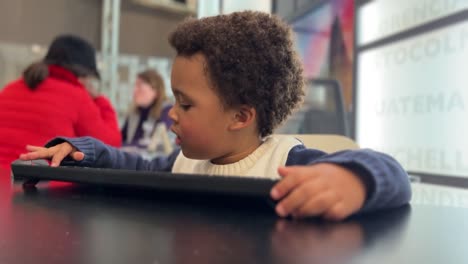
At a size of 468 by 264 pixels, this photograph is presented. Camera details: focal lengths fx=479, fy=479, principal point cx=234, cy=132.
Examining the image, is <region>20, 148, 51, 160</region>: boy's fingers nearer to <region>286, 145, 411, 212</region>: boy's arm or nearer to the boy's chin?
the boy's chin

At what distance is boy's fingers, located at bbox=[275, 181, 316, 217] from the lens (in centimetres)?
46

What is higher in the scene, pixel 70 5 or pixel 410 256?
pixel 70 5

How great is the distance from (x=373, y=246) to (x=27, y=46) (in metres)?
3.31

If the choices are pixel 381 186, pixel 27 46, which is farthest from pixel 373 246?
pixel 27 46

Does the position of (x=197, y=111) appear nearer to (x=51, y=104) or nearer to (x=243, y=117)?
(x=243, y=117)

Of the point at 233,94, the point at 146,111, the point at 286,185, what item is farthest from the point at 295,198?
the point at 146,111

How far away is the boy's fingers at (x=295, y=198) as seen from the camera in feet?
1.50

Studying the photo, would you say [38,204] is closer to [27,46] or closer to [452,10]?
[452,10]

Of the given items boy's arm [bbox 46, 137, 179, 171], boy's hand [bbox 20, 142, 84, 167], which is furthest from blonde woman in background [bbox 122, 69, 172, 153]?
boy's hand [bbox 20, 142, 84, 167]

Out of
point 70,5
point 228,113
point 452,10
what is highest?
point 70,5

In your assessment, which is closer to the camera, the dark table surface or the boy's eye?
the dark table surface

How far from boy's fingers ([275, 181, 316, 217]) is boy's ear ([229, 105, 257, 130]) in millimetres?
369

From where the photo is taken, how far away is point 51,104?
1.81 metres

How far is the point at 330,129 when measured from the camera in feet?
6.50
